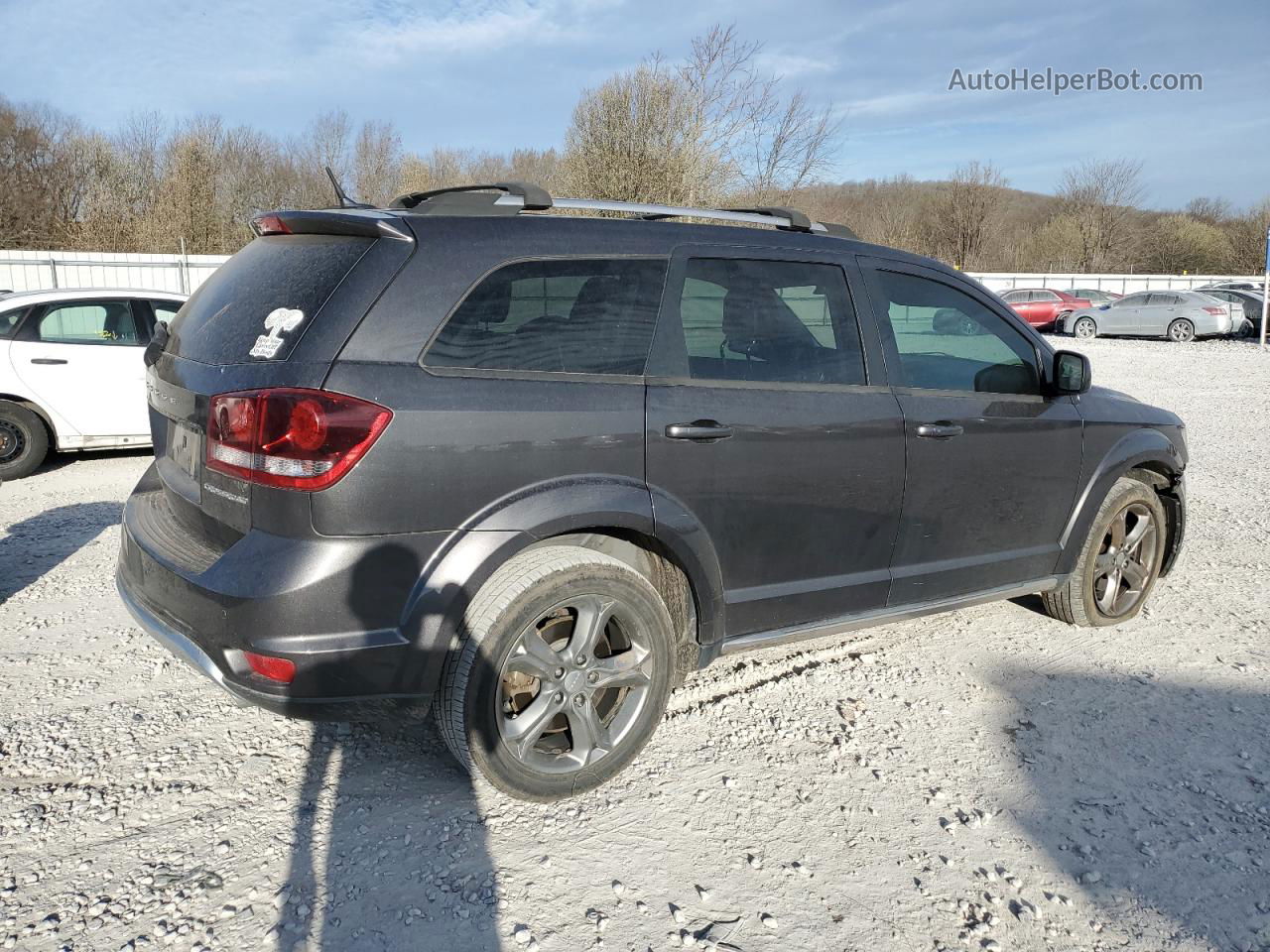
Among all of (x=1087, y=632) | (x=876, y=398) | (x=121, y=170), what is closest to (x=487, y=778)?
(x=876, y=398)

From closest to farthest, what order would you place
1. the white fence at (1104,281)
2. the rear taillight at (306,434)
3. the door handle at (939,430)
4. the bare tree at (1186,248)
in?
the rear taillight at (306,434)
the door handle at (939,430)
the white fence at (1104,281)
the bare tree at (1186,248)

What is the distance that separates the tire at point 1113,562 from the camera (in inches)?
176

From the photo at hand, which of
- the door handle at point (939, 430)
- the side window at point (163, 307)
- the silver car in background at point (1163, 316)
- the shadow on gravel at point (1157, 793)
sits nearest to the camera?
the shadow on gravel at point (1157, 793)

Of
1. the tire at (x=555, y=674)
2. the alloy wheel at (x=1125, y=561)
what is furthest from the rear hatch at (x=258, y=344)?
the alloy wheel at (x=1125, y=561)

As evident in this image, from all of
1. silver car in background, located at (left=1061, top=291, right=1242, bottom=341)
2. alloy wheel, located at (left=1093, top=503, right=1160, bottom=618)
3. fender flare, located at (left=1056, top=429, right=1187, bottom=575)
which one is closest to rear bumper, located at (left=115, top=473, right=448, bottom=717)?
fender flare, located at (left=1056, top=429, right=1187, bottom=575)

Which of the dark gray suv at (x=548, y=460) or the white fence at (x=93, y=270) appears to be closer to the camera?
the dark gray suv at (x=548, y=460)

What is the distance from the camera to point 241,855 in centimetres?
271

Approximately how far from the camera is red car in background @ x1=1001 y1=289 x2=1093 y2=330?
32.2 m

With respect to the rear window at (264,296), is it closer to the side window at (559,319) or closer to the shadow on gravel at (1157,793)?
the side window at (559,319)

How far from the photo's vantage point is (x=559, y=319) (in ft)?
9.73

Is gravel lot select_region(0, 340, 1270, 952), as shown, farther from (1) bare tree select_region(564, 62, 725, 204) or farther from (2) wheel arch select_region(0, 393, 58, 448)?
(1) bare tree select_region(564, 62, 725, 204)

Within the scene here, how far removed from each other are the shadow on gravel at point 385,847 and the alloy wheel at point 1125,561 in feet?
10.7

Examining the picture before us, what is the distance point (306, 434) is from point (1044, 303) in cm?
3401

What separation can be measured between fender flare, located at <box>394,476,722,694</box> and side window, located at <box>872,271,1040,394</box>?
1400 mm
